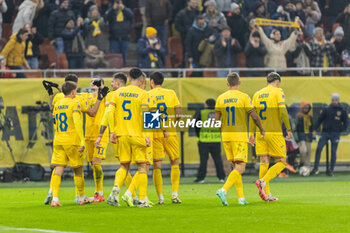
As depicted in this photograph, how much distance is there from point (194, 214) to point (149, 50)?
1241 cm

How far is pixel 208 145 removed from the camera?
2147cm

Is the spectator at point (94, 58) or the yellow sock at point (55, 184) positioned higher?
the spectator at point (94, 58)

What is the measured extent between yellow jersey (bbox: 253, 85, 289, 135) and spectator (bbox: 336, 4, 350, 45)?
12.3 m

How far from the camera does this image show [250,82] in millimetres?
23062

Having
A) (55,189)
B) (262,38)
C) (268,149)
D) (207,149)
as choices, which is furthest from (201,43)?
(55,189)

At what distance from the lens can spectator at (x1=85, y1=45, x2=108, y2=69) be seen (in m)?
24.0

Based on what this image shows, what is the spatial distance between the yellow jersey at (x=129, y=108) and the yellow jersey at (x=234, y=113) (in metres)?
1.48

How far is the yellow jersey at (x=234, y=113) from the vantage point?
13.9 metres

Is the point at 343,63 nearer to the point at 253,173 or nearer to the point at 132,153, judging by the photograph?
the point at 253,173

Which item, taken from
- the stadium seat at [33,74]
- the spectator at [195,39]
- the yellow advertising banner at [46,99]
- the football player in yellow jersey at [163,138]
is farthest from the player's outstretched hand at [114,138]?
the spectator at [195,39]

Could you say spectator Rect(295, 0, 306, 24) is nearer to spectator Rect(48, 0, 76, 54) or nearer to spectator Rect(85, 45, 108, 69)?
spectator Rect(85, 45, 108, 69)

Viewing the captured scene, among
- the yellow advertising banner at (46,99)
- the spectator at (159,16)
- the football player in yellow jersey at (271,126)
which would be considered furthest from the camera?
the spectator at (159,16)

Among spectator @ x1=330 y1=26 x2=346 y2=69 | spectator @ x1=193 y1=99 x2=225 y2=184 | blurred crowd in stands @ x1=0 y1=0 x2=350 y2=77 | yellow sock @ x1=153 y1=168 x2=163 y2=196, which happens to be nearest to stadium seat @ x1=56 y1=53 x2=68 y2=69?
blurred crowd in stands @ x1=0 y1=0 x2=350 y2=77

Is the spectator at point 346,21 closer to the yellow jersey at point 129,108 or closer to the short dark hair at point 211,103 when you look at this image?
the short dark hair at point 211,103
